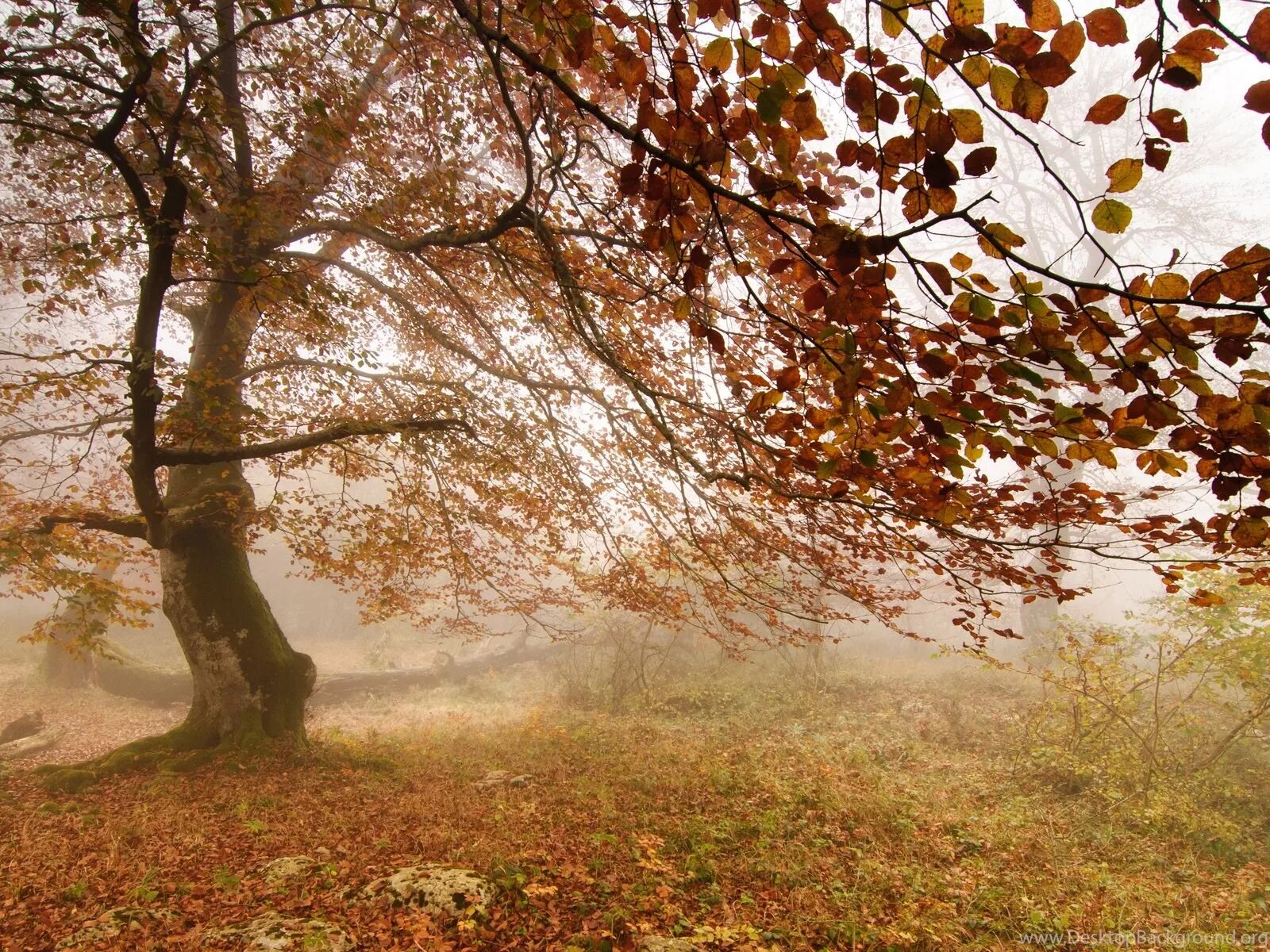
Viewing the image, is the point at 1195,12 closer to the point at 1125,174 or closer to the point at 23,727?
the point at 1125,174

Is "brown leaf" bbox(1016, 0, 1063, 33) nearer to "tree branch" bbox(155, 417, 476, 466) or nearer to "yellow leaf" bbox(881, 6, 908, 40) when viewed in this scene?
"yellow leaf" bbox(881, 6, 908, 40)

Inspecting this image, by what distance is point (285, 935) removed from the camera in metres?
3.42

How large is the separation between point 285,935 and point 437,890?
900 millimetres

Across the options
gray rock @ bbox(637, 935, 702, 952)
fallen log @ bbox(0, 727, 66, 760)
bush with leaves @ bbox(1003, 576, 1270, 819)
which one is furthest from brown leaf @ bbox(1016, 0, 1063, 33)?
fallen log @ bbox(0, 727, 66, 760)

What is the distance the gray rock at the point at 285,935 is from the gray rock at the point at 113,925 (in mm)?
502

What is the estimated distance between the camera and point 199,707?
24.3ft

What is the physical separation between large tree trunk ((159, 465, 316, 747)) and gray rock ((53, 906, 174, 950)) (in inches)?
157

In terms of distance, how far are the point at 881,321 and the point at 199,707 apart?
9143 mm

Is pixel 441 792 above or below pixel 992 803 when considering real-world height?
above

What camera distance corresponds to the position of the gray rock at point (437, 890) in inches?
151

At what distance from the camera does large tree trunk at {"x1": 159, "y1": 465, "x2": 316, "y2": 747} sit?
24.1 ft

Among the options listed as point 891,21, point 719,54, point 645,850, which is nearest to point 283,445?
point 645,850

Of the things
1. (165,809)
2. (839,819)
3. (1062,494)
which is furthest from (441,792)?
(1062,494)

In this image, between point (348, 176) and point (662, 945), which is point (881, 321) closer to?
point (662, 945)
